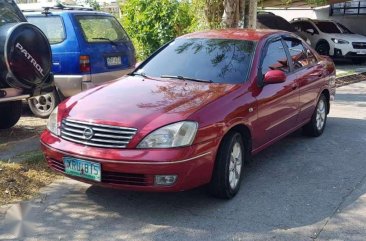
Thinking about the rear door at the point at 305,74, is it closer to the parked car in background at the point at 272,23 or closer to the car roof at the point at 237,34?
the car roof at the point at 237,34

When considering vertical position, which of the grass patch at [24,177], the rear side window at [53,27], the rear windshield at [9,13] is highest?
the rear windshield at [9,13]

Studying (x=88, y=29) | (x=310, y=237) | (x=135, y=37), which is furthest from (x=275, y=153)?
(x=135, y=37)

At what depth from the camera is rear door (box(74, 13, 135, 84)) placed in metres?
7.79

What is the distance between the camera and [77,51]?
7.64 m

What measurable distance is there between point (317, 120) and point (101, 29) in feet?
12.9

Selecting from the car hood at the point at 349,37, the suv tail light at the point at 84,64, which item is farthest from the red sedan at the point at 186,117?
the car hood at the point at 349,37

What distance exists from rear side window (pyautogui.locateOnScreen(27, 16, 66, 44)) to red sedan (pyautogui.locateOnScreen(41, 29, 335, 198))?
267 cm

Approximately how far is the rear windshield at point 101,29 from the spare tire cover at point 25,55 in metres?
1.84

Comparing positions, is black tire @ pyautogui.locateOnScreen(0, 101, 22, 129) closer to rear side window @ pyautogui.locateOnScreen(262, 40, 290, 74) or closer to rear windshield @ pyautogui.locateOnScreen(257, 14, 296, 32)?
rear side window @ pyautogui.locateOnScreen(262, 40, 290, 74)

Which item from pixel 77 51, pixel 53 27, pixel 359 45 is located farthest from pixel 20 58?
pixel 359 45

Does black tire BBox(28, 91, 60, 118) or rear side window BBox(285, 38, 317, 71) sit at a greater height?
rear side window BBox(285, 38, 317, 71)

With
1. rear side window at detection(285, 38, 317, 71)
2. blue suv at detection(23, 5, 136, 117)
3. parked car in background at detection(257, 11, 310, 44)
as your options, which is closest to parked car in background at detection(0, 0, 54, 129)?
blue suv at detection(23, 5, 136, 117)

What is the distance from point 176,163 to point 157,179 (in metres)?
0.21

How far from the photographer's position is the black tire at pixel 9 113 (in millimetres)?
6863
